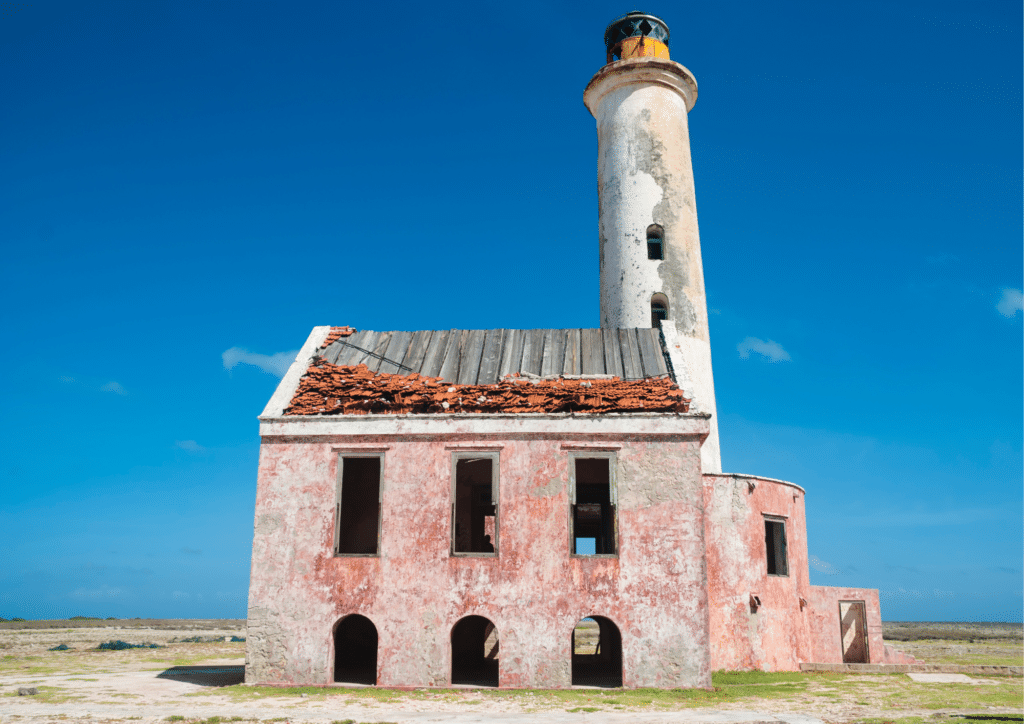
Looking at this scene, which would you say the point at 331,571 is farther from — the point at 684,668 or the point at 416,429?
the point at 684,668

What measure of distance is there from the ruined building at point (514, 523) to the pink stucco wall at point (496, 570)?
0.03 metres

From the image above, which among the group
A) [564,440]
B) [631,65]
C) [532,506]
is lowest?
[532,506]

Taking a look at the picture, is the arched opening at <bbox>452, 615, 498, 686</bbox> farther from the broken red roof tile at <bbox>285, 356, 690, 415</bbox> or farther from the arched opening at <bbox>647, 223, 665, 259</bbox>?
the arched opening at <bbox>647, 223, 665, 259</bbox>

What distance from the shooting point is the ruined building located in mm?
14531

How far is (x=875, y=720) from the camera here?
1173cm

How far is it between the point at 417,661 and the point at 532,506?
11.5 feet

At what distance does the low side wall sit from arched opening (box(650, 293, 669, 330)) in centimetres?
825

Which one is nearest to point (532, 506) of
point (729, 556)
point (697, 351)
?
point (729, 556)

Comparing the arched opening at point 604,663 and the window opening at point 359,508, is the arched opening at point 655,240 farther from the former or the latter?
the arched opening at point 604,663

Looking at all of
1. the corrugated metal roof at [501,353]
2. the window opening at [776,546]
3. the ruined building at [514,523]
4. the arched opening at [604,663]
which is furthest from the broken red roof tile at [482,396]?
the window opening at [776,546]

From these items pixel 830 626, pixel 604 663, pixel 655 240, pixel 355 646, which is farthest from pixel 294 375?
pixel 830 626

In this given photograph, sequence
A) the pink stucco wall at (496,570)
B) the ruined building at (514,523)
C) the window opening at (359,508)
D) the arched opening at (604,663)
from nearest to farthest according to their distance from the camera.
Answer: the pink stucco wall at (496,570) → the ruined building at (514,523) → the arched opening at (604,663) → the window opening at (359,508)

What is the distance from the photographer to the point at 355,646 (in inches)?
776

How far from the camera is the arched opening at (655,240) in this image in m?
23.5
